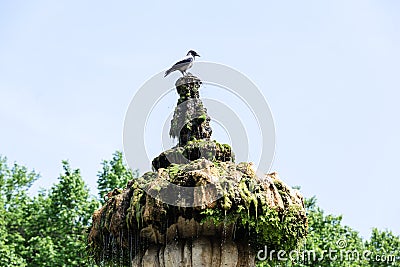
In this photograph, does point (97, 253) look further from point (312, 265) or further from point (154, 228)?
point (312, 265)

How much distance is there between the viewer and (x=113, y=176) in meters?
19.9

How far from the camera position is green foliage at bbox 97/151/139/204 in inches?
786

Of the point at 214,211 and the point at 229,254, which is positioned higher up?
the point at 214,211

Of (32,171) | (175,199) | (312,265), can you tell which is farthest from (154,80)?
(32,171)

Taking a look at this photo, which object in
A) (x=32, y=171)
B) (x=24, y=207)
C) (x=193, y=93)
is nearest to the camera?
(x=193, y=93)

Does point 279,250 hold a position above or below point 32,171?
below

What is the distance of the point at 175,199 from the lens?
7.25m

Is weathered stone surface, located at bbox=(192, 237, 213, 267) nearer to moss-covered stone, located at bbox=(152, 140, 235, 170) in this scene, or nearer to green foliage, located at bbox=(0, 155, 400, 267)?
moss-covered stone, located at bbox=(152, 140, 235, 170)

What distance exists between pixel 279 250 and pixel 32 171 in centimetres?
1966

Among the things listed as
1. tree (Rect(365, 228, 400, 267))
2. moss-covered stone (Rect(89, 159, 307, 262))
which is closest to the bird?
moss-covered stone (Rect(89, 159, 307, 262))

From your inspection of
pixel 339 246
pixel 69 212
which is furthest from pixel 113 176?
pixel 339 246

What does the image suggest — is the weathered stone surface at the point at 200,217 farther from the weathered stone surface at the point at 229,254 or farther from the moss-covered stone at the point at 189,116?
the moss-covered stone at the point at 189,116

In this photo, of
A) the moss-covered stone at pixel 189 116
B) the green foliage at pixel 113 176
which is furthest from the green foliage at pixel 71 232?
the moss-covered stone at pixel 189 116

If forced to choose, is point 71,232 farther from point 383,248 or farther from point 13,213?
point 383,248
